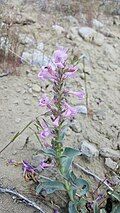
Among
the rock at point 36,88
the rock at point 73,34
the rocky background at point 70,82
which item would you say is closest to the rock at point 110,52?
the rocky background at point 70,82

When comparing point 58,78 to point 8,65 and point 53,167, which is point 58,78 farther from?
point 8,65

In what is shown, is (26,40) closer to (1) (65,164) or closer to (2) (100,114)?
(2) (100,114)

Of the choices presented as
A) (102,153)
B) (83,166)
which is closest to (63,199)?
(83,166)

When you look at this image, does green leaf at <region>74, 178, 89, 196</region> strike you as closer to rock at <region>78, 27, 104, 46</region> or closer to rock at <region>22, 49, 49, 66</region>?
rock at <region>22, 49, 49, 66</region>

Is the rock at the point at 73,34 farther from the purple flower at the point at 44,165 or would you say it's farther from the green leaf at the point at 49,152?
the green leaf at the point at 49,152

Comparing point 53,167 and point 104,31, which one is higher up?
point 104,31

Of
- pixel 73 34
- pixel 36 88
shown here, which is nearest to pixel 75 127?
pixel 36 88

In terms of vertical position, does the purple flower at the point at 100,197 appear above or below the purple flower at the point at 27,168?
below

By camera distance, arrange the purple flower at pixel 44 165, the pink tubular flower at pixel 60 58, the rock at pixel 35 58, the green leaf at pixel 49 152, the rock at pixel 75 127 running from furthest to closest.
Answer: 1. the rock at pixel 35 58
2. the rock at pixel 75 127
3. the purple flower at pixel 44 165
4. the green leaf at pixel 49 152
5. the pink tubular flower at pixel 60 58
